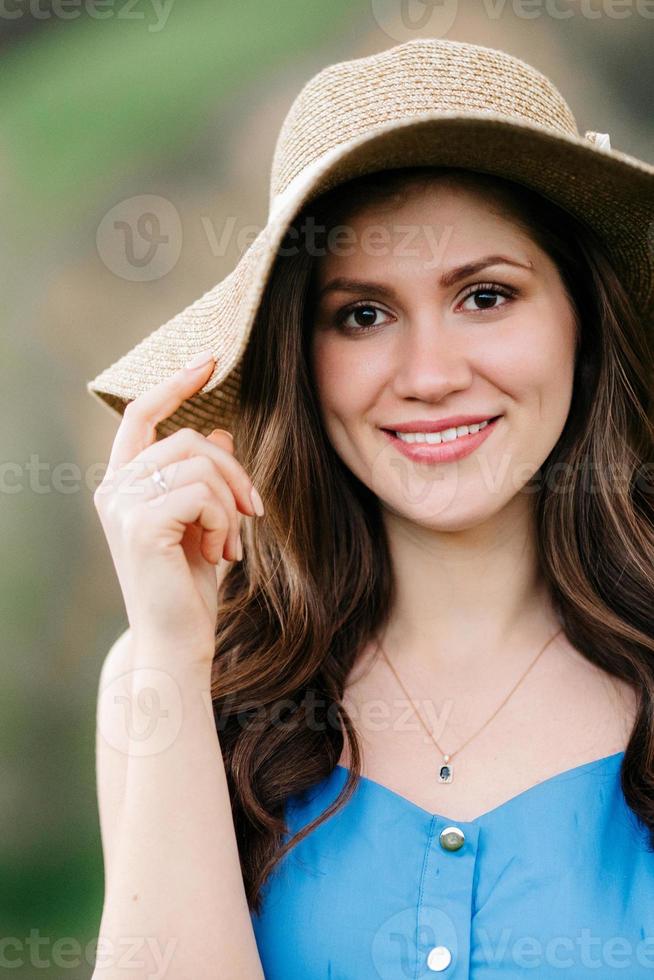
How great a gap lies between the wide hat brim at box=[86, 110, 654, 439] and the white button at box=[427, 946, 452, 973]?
0.88m

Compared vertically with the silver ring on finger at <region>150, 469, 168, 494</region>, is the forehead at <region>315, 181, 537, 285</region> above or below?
above

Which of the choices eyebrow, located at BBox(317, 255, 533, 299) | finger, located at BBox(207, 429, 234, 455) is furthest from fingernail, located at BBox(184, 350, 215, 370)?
eyebrow, located at BBox(317, 255, 533, 299)

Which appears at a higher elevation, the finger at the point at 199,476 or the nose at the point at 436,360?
the nose at the point at 436,360

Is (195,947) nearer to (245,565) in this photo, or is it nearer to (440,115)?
(245,565)

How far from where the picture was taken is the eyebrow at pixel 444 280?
158 centimetres

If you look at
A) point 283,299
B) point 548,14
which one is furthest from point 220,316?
point 548,14

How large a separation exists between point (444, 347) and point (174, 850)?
845 millimetres

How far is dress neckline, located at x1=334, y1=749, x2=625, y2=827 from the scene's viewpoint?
5.08ft

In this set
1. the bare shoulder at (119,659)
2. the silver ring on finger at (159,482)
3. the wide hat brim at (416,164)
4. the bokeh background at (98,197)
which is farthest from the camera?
the bokeh background at (98,197)

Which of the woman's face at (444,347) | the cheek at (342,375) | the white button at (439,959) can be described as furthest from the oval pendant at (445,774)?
the cheek at (342,375)

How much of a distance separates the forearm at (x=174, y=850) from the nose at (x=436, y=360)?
0.55 metres

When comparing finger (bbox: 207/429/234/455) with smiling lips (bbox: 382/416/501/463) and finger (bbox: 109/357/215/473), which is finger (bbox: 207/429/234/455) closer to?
finger (bbox: 109/357/215/473)

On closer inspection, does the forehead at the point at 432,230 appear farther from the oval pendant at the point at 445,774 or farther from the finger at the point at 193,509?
the oval pendant at the point at 445,774

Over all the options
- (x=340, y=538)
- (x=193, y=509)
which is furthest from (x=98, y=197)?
(x=193, y=509)
